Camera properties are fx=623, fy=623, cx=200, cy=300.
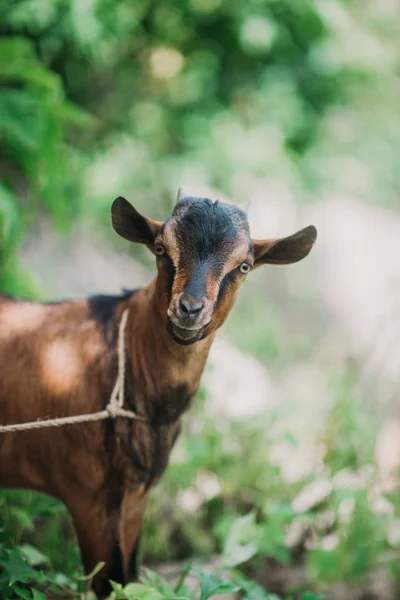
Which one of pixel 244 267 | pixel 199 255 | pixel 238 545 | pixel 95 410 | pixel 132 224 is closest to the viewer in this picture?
pixel 199 255

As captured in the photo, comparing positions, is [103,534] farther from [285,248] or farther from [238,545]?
[285,248]

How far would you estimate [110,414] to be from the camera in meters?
2.78

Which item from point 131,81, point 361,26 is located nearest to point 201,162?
point 131,81

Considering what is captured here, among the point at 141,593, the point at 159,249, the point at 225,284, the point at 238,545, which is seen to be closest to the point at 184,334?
the point at 225,284

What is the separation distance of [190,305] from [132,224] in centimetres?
59

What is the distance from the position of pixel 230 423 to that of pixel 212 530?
0.80 meters

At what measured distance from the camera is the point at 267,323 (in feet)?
25.4

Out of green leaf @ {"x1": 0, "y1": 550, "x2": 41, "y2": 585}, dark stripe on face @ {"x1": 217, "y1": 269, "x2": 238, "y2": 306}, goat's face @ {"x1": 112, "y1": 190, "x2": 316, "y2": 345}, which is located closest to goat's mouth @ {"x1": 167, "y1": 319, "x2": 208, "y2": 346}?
goat's face @ {"x1": 112, "y1": 190, "x2": 316, "y2": 345}

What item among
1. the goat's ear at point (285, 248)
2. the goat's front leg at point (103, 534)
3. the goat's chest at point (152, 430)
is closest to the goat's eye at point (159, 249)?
the goat's ear at point (285, 248)

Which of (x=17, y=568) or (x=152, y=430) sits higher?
(x=152, y=430)

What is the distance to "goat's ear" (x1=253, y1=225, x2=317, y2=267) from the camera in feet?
8.88

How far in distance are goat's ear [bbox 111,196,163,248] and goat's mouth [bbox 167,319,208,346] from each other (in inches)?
18.6

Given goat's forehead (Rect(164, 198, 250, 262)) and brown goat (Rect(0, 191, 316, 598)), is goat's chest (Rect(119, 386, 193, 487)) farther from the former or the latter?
goat's forehead (Rect(164, 198, 250, 262))

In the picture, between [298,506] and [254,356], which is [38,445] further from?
[254,356]
